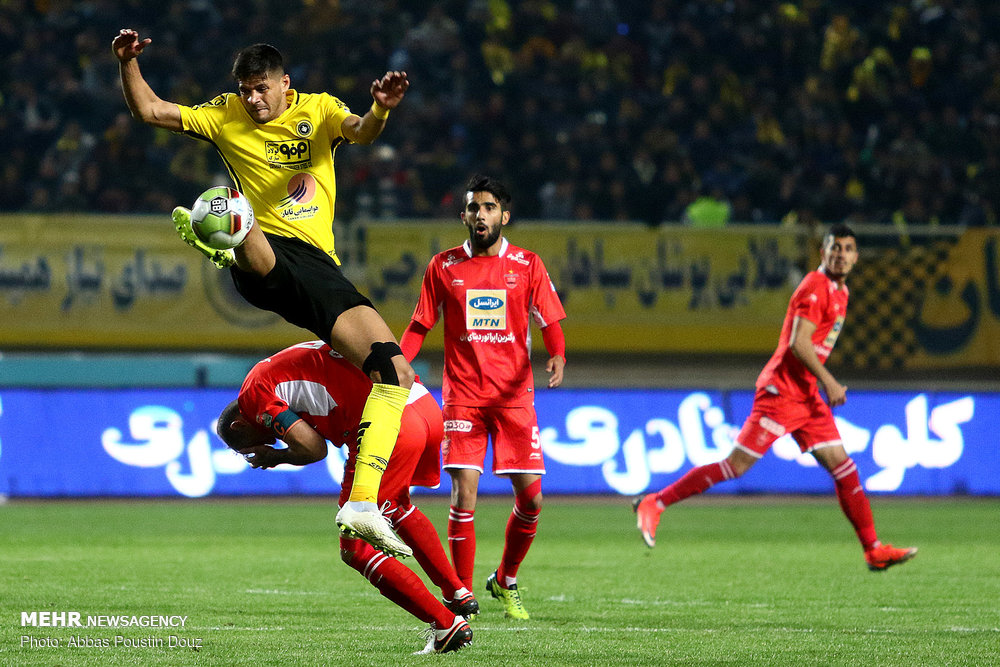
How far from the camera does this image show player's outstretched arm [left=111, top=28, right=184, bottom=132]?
5.41 m

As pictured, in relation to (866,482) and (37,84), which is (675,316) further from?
(37,84)

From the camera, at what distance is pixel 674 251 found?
15164mm

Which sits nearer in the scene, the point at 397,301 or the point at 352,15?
the point at 397,301

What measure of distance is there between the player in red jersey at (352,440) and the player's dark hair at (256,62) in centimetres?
110

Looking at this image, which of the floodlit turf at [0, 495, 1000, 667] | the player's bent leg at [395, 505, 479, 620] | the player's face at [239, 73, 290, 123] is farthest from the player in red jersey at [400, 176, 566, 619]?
the player's face at [239, 73, 290, 123]

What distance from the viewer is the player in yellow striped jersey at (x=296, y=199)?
5.03 m

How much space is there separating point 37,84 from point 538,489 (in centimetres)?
1221

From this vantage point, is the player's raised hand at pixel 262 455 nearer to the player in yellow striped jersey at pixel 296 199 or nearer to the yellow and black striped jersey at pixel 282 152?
the player in yellow striped jersey at pixel 296 199

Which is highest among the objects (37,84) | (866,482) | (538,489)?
(37,84)

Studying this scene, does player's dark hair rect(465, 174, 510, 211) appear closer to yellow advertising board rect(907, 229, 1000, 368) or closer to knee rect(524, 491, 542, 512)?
knee rect(524, 491, 542, 512)

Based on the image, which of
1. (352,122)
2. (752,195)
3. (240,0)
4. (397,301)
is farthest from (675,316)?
(352,122)

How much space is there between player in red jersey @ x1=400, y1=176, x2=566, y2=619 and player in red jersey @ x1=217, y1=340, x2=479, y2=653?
1132 millimetres

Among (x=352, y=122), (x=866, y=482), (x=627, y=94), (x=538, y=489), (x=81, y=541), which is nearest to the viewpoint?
(x=352, y=122)

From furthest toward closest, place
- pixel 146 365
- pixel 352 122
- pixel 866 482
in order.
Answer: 1. pixel 146 365
2. pixel 866 482
3. pixel 352 122
